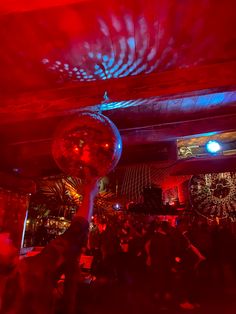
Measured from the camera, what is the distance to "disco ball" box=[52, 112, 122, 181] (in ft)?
6.31

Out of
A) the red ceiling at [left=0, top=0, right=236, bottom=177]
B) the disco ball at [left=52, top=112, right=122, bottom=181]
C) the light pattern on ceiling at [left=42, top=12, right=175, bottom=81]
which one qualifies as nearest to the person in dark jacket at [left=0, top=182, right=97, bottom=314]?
the disco ball at [left=52, top=112, right=122, bottom=181]

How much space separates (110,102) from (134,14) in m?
0.85

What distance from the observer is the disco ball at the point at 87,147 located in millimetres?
1922

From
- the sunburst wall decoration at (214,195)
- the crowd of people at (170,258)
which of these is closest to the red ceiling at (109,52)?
the crowd of people at (170,258)

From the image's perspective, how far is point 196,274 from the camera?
7555 millimetres

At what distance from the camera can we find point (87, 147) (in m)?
1.92

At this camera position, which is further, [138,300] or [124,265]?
[124,265]

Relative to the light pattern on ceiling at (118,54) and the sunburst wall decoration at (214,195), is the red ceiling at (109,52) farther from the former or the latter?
the sunburst wall decoration at (214,195)

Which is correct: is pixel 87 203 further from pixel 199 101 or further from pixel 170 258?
pixel 170 258

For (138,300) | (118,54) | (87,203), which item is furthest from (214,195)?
(87,203)

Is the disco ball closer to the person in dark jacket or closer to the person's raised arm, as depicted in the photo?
the person's raised arm

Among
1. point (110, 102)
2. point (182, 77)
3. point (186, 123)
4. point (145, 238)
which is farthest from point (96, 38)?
point (145, 238)

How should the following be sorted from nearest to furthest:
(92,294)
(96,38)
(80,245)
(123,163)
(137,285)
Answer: (80,245) < (96,38) < (123,163) < (92,294) < (137,285)

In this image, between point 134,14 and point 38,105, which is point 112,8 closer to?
point 134,14
